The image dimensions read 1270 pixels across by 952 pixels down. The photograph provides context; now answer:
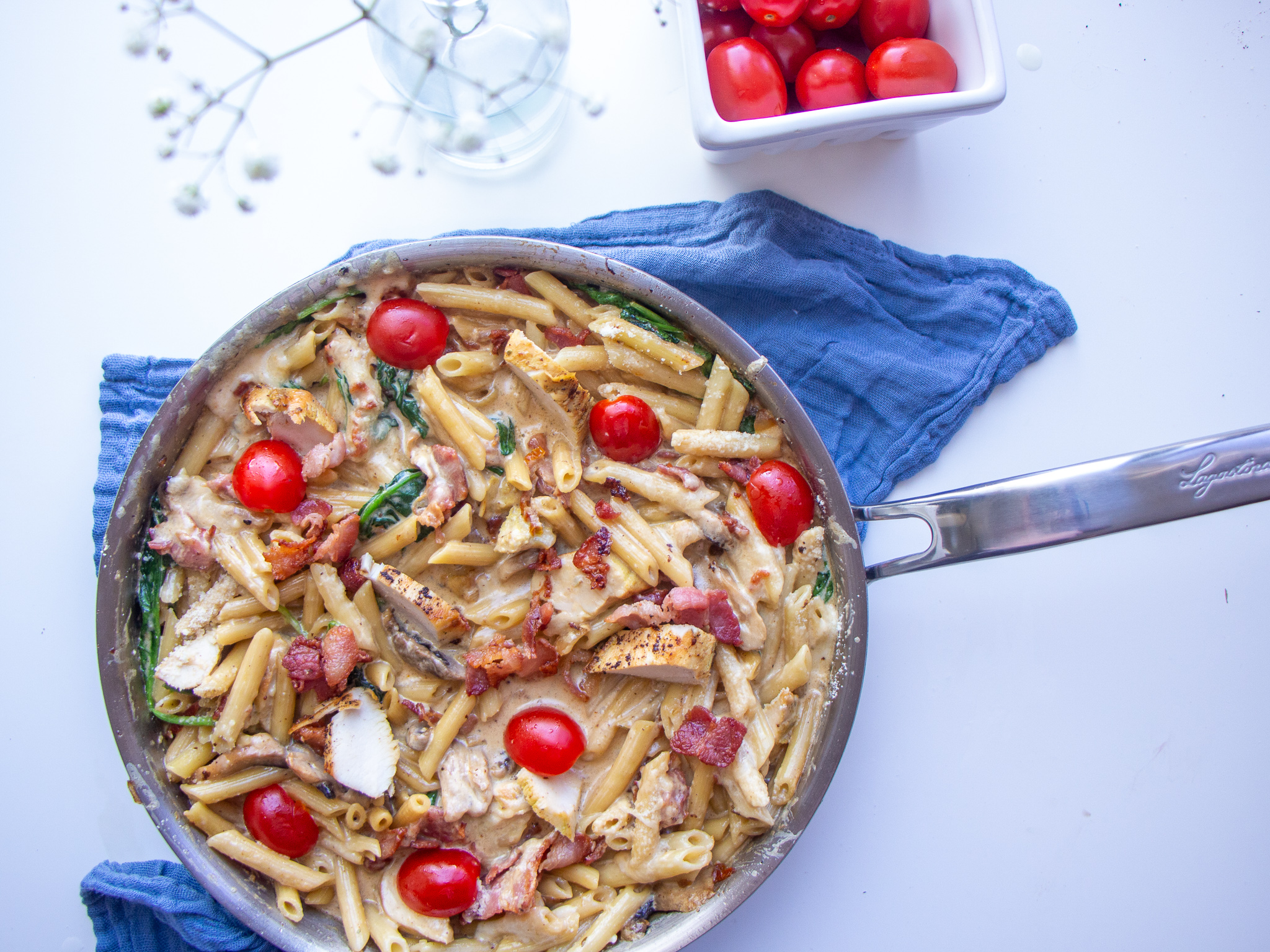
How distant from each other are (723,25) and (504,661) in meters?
1.96

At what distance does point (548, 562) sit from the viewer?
2252mm

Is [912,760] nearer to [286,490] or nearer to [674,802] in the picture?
[674,802]

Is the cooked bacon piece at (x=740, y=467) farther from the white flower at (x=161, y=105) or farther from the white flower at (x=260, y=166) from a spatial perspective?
the white flower at (x=161, y=105)

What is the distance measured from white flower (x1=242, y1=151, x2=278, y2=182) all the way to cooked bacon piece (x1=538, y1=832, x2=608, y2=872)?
7.07 feet

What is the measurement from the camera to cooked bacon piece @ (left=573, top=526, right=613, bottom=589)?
2219 mm

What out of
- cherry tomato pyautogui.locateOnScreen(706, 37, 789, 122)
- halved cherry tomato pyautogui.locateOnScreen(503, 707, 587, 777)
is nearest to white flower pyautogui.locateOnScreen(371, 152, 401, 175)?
cherry tomato pyautogui.locateOnScreen(706, 37, 789, 122)

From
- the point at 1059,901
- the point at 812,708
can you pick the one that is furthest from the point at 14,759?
the point at 1059,901

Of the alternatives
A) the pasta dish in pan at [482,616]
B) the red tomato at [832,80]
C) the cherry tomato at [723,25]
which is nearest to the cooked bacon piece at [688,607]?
the pasta dish in pan at [482,616]

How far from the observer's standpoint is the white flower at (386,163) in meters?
2.57

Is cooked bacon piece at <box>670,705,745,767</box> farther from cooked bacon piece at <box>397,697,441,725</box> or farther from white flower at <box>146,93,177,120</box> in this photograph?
white flower at <box>146,93,177,120</box>

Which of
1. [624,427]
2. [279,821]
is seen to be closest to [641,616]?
[624,427]

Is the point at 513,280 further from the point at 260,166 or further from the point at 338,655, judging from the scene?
the point at 338,655

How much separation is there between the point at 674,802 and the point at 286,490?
52.6 inches

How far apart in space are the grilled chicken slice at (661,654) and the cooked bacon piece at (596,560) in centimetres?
18
